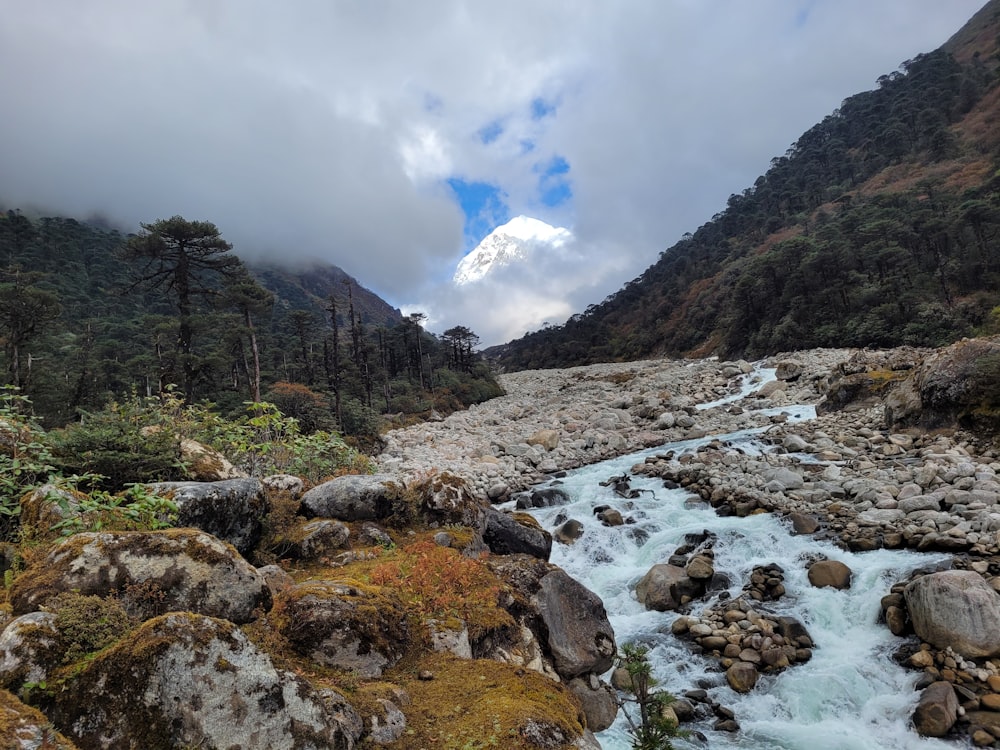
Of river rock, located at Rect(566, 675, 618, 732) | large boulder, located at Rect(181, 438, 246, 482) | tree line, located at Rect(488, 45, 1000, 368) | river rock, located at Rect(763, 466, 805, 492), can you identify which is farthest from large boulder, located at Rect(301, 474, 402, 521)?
tree line, located at Rect(488, 45, 1000, 368)

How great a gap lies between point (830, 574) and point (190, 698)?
33.0ft

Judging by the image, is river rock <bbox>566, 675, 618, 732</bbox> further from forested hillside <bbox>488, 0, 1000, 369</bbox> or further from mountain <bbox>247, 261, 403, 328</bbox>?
mountain <bbox>247, 261, 403, 328</bbox>

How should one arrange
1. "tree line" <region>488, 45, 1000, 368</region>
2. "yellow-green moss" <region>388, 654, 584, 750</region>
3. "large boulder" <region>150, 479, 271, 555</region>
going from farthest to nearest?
"tree line" <region>488, 45, 1000, 368</region> < "large boulder" <region>150, 479, 271, 555</region> < "yellow-green moss" <region>388, 654, 584, 750</region>

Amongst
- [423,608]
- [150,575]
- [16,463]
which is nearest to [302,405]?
[16,463]

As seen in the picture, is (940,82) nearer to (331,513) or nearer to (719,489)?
(719,489)

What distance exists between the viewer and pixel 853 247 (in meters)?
45.3

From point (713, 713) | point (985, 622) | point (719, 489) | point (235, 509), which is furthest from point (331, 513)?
point (719, 489)

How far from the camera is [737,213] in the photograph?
101688 mm

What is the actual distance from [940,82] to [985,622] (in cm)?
11244

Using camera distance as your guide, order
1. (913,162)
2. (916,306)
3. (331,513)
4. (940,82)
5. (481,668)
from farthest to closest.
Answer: (940,82), (913,162), (916,306), (331,513), (481,668)

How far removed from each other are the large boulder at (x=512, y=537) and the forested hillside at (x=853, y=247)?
2682cm

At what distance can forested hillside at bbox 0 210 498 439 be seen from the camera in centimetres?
1852

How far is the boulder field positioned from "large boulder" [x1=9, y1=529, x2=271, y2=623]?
16 mm

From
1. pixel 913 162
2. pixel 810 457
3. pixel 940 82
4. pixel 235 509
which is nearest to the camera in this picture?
pixel 235 509
